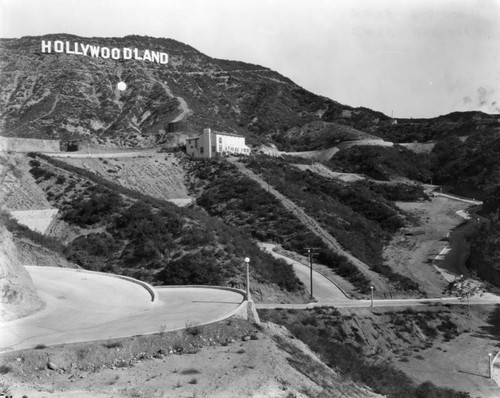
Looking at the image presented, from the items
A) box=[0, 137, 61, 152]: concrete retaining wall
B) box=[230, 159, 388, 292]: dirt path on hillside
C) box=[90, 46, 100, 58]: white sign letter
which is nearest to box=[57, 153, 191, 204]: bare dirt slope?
box=[0, 137, 61, 152]: concrete retaining wall

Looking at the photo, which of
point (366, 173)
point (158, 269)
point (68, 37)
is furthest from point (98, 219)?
point (68, 37)

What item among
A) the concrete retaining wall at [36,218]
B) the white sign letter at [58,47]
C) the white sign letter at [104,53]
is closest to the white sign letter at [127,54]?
the white sign letter at [104,53]

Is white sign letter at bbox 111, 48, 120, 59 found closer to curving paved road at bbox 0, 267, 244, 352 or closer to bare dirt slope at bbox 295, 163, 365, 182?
bare dirt slope at bbox 295, 163, 365, 182

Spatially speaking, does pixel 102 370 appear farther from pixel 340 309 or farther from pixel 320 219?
pixel 320 219

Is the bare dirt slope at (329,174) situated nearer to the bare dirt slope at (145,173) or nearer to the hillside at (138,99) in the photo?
the hillside at (138,99)

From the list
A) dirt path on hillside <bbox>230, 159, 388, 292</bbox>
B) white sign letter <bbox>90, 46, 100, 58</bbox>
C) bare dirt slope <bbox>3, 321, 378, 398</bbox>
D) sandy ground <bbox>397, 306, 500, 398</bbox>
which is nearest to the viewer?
bare dirt slope <bbox>3, 321, 378, 398</bbox>
